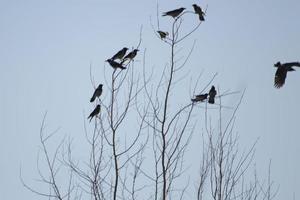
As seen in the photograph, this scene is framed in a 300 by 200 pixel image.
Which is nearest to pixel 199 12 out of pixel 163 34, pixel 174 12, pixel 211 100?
pixel 174 12

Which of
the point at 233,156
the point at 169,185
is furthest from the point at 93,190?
the point at 233,156

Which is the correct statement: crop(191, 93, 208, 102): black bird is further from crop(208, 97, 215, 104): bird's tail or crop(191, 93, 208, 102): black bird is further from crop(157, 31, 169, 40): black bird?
crop(157, 31, 169, 40): black bird

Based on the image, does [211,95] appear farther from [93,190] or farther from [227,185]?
[93,190]

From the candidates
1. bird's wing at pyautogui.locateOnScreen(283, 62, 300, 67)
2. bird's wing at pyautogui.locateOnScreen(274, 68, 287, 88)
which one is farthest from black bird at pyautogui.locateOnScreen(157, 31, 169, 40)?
bird's wing at pyautogui.locateOnScreen(283, 62, 300, 67)

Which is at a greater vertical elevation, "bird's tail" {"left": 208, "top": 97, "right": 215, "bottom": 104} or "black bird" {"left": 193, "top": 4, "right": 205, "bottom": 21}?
"black bird" {"left": 193, "top": 4, "right": 205, "bottom": 21}

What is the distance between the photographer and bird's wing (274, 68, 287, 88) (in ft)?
27.5

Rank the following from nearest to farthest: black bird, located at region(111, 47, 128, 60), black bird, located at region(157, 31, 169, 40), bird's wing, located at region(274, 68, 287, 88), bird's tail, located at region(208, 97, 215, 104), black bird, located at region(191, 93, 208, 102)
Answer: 1. black bird, located at region(157, 31, 169, 40)
2. black bird, located at region(191, 93, 208, 102)
3. bird's wing, located at region(274, 68, 287, 88)
4. bird's tail, located at region(208, 97, 215, 104)
5. black bird, located at region(111, 47, 128, 60)

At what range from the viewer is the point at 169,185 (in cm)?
689

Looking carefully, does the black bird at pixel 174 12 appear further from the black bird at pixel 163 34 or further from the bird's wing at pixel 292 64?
the bird's wing at pixel 292 64

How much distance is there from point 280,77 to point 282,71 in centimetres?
18

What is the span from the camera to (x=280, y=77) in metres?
8.52

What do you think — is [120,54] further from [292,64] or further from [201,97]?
[292,64]

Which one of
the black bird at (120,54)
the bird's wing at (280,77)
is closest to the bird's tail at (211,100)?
the bird's wing at (280,77)

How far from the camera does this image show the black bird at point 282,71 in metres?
8.45
